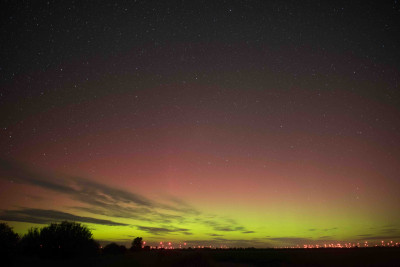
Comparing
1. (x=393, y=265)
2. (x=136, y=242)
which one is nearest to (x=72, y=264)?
(x=393, y=265)

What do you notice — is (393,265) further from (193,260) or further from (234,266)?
(193,260)

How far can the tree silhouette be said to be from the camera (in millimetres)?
68625

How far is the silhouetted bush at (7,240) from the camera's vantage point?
89.9 ft

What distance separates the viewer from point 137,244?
229 feet

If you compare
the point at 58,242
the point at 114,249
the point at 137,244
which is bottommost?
the point at 114,249

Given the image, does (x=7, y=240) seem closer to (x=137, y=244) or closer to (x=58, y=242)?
(x=58, y=242)

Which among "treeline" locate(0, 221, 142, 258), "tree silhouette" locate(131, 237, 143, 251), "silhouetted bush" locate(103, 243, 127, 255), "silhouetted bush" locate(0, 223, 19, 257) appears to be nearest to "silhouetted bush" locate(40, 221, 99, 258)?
"treeline" locate(0, 221, 142, 258)

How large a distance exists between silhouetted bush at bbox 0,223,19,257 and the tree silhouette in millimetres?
41788

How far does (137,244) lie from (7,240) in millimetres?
45169

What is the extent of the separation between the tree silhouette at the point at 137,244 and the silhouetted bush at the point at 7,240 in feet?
137

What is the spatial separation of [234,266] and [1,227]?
89.4ft

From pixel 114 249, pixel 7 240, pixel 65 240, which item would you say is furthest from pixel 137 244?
pixel 7 240

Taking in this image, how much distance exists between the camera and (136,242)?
7025 cm

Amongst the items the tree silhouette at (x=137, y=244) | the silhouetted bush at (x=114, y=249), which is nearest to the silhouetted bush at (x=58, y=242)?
the silhouetted bush at (x=114, y=249)
